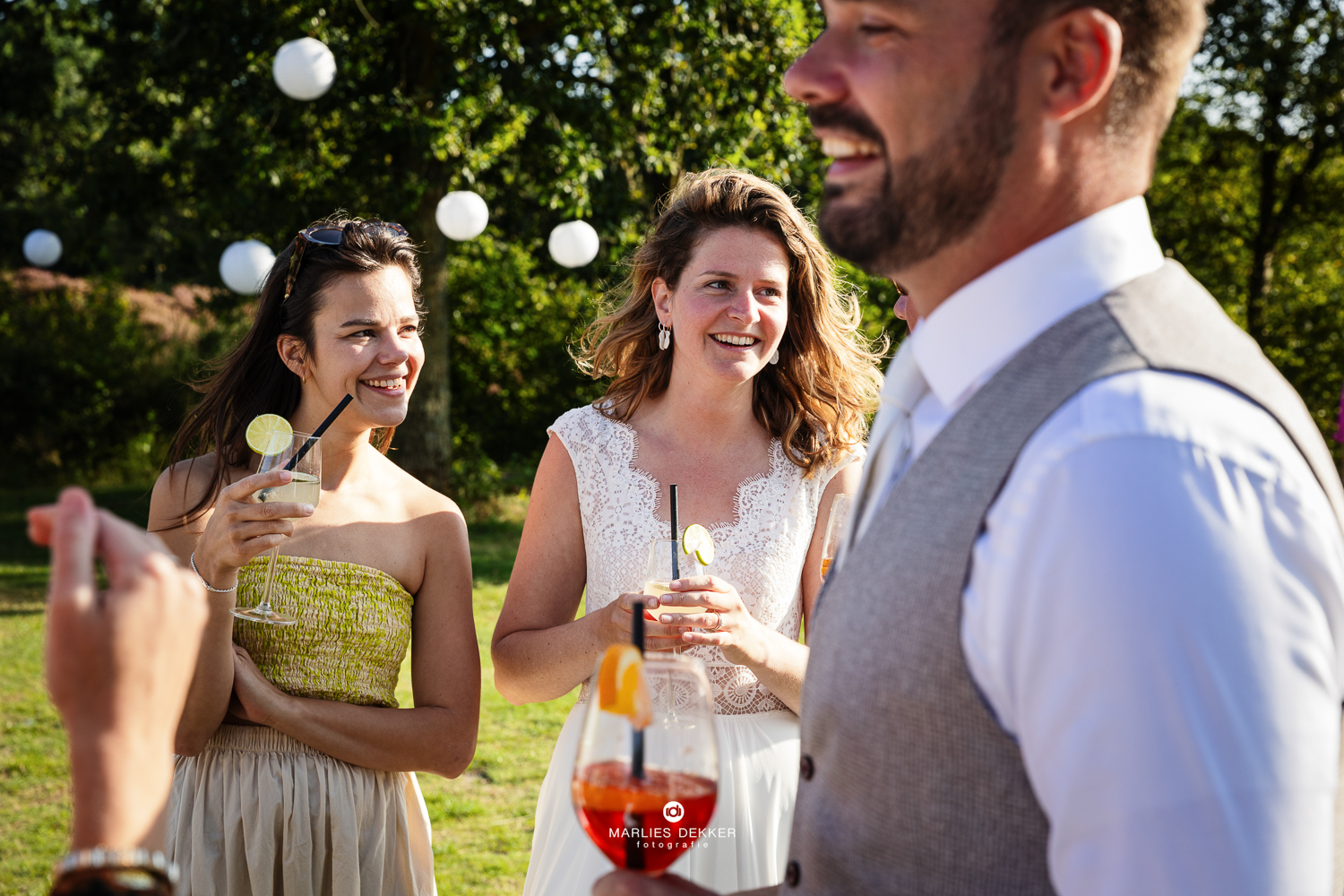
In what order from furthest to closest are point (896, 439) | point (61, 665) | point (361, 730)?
point (361, 730) < point (896, 439) < point (61, 665)

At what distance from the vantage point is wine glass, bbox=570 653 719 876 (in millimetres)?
1306

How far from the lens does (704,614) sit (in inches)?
94.4

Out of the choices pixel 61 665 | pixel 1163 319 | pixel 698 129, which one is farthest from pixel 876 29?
pixel 698 129

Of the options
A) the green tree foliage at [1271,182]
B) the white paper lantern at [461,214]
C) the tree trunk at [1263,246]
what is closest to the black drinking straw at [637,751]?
the white paper lantern at [461,214]

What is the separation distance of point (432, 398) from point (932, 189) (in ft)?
36.3

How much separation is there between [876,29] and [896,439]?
51 centimetres

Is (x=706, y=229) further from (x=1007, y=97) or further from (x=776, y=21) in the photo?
(x=776, y=21)

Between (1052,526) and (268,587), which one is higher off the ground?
(268,587)

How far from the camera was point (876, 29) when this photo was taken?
125 cm

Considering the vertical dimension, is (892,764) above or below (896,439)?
below

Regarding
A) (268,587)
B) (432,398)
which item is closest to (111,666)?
(268,587)

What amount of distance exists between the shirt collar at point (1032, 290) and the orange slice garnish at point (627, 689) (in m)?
0.50

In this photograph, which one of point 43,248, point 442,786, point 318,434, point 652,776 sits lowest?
point 442,786

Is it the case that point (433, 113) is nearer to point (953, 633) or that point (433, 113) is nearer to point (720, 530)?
point (720, 530)
